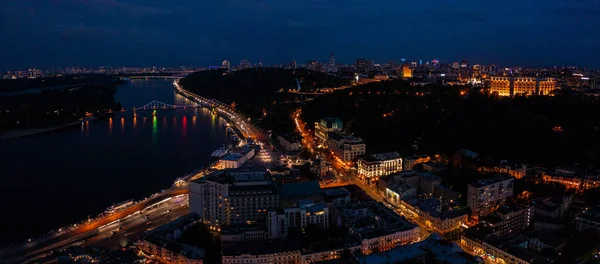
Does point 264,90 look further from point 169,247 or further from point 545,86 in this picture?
point 169,247

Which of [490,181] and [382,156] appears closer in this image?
[490,181]

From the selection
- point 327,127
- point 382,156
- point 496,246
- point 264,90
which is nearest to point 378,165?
point 382,156

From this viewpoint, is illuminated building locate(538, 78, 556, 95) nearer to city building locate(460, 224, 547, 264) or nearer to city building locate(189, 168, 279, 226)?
city building locate(460, 224, 547, 264)

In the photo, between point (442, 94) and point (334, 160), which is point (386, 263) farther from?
point (442, 94)

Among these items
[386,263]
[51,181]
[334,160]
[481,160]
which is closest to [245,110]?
[334,160]

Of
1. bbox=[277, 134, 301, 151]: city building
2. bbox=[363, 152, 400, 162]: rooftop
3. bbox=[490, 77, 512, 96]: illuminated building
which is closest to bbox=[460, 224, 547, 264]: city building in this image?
bbox=[363, 152, 400, 162]: rooftop
